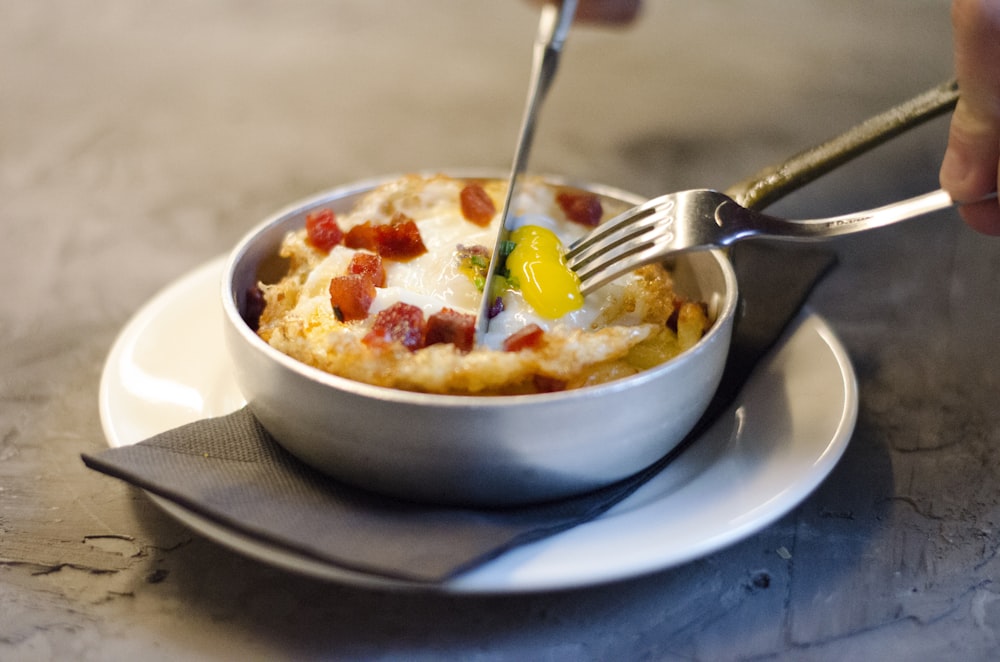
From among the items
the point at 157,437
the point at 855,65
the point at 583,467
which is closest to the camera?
the point at 583,467

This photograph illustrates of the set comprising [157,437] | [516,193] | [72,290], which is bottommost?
Result: [72,290]

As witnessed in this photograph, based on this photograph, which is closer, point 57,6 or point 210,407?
point 210,407

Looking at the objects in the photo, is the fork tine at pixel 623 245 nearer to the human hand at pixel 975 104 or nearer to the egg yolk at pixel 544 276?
the egg yolk at pixel 544 276

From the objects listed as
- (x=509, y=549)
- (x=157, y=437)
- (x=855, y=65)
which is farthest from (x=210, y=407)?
(x=855, y=65)

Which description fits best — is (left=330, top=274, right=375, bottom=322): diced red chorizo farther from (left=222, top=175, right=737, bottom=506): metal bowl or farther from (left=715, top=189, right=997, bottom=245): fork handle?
(left=715, top=189, right=997, bottom=245): fork handle

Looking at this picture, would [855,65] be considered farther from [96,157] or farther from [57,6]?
[57,6]

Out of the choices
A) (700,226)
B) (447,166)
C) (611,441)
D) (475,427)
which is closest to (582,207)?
(700,226)

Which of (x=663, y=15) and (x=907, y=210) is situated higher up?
(x=907, y=210)
